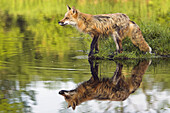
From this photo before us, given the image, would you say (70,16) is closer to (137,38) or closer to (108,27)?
(108,27)

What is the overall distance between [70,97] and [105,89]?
0.85m

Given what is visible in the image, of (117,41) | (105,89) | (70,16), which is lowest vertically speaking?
(105,89)

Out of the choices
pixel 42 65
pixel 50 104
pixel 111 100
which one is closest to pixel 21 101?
pixel 50 104

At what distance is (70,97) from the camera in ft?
22.8

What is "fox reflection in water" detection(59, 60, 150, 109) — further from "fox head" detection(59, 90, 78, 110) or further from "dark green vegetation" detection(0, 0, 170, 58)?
"dark green vegetation" detection(0, 0, 170, 58)

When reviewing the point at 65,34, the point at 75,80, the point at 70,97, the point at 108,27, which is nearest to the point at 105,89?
the point at 70,97

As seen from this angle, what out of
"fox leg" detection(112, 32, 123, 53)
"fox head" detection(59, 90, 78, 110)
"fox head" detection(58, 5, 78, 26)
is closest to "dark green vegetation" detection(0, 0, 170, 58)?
"fox leg" detection(112, 32, 123, 53)

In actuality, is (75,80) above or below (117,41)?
below

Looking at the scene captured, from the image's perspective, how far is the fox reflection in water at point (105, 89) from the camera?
692 centimetres

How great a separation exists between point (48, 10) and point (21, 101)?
23.0m

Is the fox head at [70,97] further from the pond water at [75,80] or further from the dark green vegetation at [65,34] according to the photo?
the dark green vegetation at [65,34]

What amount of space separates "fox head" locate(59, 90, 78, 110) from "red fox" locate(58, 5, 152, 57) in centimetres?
371

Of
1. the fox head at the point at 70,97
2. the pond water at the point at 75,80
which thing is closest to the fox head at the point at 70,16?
the pond water at the point at 75,80

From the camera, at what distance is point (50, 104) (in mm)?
6613
